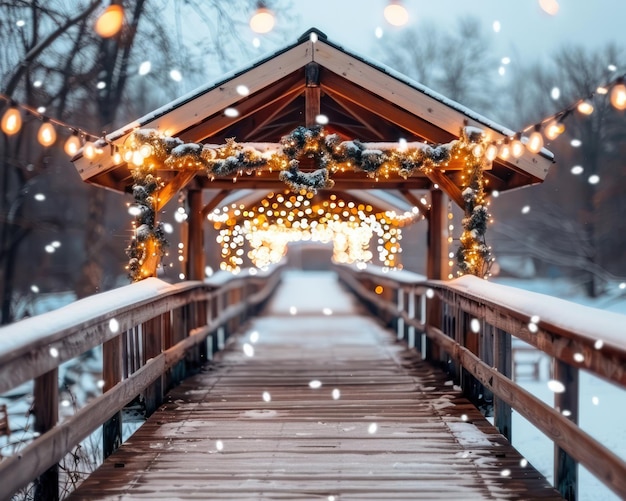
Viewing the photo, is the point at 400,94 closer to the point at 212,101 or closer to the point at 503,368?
the point at 212,101

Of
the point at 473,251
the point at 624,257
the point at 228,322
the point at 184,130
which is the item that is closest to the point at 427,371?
the point at 473,251

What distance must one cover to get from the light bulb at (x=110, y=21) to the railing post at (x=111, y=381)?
10.6 metres

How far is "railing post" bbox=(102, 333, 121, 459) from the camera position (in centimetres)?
464

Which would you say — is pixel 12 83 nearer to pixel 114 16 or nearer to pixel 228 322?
pixel 114 16

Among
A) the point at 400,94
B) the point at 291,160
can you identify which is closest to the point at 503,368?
the point at 291,160

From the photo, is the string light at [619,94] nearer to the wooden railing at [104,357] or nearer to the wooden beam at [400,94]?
the wooden beam at [400,94]

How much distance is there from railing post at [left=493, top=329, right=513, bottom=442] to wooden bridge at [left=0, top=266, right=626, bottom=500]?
0.04 ft

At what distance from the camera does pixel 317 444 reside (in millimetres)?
4750

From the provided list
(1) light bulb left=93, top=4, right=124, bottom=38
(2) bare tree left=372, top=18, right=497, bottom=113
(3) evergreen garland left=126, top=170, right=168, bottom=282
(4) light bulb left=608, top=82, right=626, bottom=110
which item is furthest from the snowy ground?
(1) light bulb left=93, top=4, right=124, bottom=38

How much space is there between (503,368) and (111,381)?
275 cm

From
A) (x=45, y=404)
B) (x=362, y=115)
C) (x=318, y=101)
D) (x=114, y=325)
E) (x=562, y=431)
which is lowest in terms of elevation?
(x=562, y=431)

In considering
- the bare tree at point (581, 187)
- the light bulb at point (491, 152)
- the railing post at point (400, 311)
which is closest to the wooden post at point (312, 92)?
the light bulb at point (491, 152)

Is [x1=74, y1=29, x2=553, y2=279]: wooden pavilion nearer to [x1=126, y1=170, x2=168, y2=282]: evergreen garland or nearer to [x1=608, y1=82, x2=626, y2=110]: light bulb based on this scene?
[x1=126, y1=170, x2=168, y2=282]: evergreen garland

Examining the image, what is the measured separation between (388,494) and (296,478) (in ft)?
1.91
